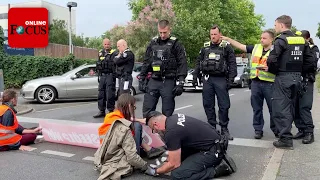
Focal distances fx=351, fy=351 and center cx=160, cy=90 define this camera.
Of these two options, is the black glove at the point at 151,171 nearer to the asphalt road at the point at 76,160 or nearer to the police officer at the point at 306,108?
the asphalt road at the point at 76,160

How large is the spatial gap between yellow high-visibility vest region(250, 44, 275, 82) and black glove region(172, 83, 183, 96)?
143cm

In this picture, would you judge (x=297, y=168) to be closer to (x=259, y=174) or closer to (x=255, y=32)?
(x=259, y=174)

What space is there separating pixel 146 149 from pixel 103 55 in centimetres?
402

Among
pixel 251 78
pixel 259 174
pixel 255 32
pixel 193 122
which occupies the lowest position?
pixel 259 174

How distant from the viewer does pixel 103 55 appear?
8586mm

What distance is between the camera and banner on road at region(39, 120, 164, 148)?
5367 millimetres

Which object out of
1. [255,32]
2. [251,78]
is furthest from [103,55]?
[255,32]

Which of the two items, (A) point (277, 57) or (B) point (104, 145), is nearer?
(B) point (104, 145)

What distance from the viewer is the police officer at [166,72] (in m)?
5.72

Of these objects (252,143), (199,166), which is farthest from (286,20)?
(199,166)

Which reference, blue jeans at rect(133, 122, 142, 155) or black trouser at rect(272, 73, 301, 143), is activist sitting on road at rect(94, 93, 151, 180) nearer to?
blue jeans at rect(133, 122, 142, 155)

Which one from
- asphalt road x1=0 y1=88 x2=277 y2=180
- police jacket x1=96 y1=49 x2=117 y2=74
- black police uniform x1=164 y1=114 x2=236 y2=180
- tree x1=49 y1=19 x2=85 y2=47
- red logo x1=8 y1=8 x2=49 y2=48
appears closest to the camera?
black police uniform x1=164 y1=114 x2=236 y2=180

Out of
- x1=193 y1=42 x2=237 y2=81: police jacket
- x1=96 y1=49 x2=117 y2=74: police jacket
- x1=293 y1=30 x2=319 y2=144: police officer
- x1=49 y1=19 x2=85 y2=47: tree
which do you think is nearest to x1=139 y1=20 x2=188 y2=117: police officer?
x1=193 y1=42 x2=237 y2=81: police jacket

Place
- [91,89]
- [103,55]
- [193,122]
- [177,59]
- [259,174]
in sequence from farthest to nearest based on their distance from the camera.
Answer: [91,89]
[103,55]
[177,59]
[259,174]
[193,122]
